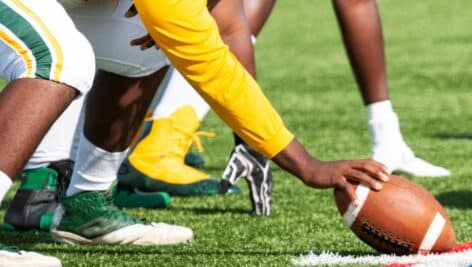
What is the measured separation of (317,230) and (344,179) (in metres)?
1.01

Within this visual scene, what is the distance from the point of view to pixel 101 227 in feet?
13.4

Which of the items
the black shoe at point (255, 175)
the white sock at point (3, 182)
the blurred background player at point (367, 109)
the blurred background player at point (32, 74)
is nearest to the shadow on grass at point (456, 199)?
the blurred background player at point (367, 109)

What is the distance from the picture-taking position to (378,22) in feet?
16.2

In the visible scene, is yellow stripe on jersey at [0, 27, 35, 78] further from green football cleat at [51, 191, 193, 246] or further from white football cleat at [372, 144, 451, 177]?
white football cleat at [372, 144, 451, 177]

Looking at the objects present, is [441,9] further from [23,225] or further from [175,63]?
[175,63]

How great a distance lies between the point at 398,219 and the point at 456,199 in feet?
4.82

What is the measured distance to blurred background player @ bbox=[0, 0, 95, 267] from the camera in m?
3.12

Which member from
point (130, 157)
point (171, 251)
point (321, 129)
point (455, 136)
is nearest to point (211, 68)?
point (171, 251)

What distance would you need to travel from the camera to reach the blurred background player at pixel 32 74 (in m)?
3.12

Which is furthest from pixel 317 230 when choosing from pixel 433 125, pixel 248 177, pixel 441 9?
pixel 441 9

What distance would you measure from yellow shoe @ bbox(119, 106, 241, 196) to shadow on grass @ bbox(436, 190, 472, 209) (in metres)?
0.83

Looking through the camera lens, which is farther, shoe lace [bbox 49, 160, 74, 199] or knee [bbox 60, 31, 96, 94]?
shoe lace [bbox 49, 160, 74, 199]

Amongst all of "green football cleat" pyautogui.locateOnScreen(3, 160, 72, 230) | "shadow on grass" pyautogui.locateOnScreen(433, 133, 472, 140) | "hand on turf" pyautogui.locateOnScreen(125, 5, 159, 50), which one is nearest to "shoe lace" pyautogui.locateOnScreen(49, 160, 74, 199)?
"green football cleat" pyautogui.locateOnScreen(3, 160, 72, 230)

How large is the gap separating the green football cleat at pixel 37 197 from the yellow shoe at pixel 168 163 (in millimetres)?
616
